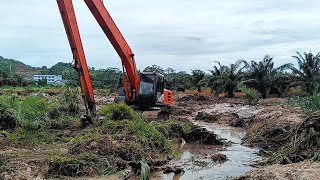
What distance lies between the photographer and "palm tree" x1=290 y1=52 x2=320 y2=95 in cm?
3186

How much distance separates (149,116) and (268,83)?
2161 cm

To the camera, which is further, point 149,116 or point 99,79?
point 99,79

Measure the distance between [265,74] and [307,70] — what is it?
3.87 metres

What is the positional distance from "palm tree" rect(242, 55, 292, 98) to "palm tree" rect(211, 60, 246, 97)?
1.38 m

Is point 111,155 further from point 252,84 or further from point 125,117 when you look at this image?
point 252,84

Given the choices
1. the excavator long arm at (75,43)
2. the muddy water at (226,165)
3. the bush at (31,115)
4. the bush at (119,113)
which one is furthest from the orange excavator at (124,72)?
the muddy water at (226,165)

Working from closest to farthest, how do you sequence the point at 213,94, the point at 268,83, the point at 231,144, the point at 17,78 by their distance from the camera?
1. the point at 231,144
2. the point at 268,83
3. the point at 213,94
4. the point at 17,78

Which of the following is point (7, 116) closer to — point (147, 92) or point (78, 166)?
point (78, 166)

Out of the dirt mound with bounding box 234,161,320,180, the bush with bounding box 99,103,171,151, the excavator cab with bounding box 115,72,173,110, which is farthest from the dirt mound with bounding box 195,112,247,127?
the dirt mound with bounding box 234,161,320,180

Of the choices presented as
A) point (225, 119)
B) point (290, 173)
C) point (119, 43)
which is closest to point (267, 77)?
point (225, 119)

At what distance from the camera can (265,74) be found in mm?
35000

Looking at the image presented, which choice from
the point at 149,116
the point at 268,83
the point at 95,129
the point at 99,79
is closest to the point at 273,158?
the point at 95,129

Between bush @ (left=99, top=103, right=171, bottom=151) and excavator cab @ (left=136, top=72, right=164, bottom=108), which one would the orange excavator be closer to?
excavator cab @ (left=136, top=72, right=164, bottom=108)

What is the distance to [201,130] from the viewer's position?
43.9 feet
